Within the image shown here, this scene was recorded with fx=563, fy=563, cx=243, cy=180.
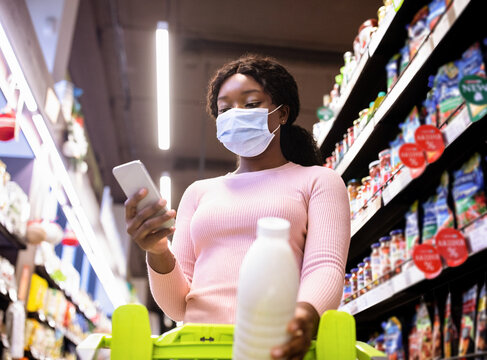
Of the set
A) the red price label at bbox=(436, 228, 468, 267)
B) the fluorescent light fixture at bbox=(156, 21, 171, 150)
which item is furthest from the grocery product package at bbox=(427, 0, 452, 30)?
the fluorescent light fixture at bbox=(156, 21, 171, 150)

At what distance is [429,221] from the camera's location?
2457 mm

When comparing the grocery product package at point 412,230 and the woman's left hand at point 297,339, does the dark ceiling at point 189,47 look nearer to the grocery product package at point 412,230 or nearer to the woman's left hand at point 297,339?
the grocery product package at point 412,230

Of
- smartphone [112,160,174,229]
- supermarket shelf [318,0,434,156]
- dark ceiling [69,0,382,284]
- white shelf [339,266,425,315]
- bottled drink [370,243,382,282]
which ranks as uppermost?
dark ceiling [69,0,382,284]

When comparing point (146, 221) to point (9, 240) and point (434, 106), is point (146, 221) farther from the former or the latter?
point (9, 240)

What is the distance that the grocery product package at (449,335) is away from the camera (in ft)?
7.22

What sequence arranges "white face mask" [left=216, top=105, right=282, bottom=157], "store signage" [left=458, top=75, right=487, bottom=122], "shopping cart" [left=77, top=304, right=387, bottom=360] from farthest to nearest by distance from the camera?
"store signage" [left=458, top=75, right=487, bottom=122]
"white face mask" [left=216, top=105, right=282, bottom=157]
"shopping cart" [left=77, top=304, right=387, bottom=360]

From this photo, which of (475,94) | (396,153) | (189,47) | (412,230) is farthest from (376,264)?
(189,47)

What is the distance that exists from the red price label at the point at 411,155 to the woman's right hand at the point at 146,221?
4.19ft

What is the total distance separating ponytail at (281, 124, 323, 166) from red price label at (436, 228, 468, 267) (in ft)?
1.71

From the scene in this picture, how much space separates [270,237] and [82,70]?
733cm

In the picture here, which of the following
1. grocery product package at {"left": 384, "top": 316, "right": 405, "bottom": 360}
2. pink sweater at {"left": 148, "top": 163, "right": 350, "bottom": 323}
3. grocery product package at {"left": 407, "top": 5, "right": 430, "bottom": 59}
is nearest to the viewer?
pink sweater at {"left": 148, "top": 163, "right": 350, "bottom": 323}

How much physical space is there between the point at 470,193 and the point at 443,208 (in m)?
0.19

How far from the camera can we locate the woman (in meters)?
1.32

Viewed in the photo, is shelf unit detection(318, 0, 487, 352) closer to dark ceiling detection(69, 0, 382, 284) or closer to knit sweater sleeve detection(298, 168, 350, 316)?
knit sweater sleeve detection(298, 168, 350, 316)
